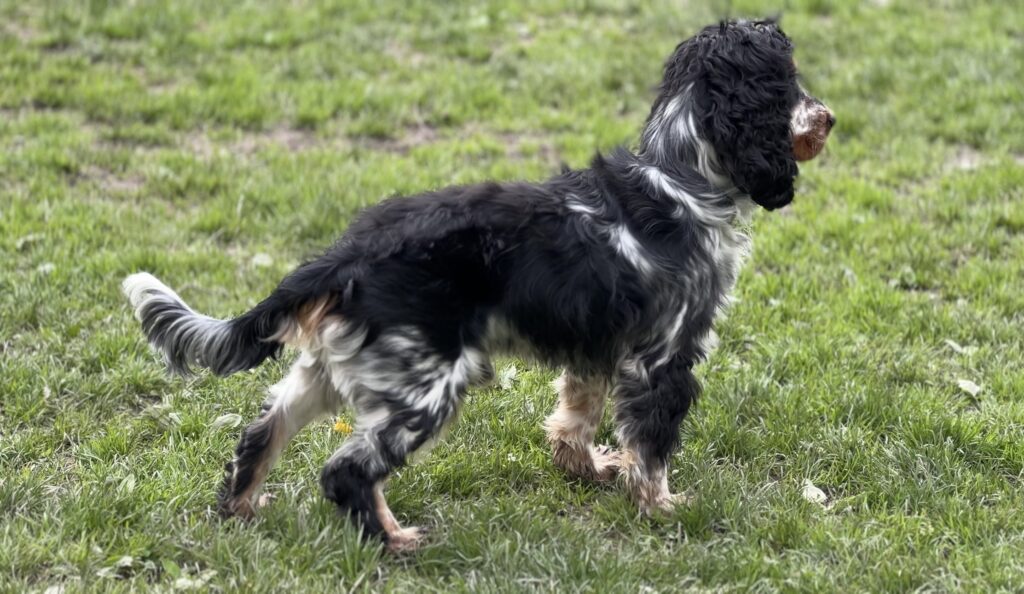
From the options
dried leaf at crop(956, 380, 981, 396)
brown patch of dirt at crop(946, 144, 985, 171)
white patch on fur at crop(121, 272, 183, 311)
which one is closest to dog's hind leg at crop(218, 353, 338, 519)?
white patch on fur at crop(121, 272, 183, 311)

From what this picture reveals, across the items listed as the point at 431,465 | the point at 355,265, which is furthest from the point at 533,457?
the point at 355,265

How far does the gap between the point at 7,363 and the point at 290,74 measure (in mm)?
4663

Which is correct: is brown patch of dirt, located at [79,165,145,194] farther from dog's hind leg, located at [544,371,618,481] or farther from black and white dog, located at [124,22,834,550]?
dog's hind leg, located at [544,371,618,481]

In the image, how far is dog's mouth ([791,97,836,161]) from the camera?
14.8 feet

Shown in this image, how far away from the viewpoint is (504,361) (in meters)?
5.14

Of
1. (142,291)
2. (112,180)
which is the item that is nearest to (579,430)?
(142,291)

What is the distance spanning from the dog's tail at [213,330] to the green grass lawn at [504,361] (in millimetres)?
624

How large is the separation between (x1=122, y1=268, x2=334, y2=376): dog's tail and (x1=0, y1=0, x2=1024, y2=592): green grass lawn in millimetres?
624

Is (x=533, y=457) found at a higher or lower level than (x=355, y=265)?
lower

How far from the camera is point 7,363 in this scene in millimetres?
5414

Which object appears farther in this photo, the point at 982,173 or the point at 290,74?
the point at 290,74

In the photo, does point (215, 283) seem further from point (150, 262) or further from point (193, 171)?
point (193, 171)

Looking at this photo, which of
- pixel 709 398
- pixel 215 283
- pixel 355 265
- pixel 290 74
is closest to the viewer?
pixel 355 265

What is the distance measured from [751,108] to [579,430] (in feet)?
4.90
